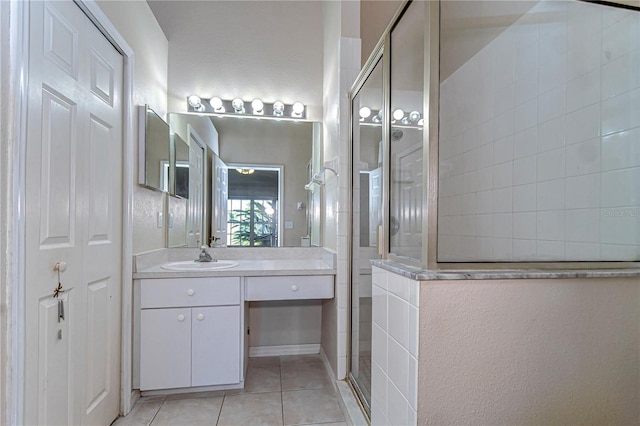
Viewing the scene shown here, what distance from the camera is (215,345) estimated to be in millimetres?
1862

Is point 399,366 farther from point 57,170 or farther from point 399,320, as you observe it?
point 57,170

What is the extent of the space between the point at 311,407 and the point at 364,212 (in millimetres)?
1203

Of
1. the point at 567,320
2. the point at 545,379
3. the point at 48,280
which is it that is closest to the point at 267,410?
the point at 48,280

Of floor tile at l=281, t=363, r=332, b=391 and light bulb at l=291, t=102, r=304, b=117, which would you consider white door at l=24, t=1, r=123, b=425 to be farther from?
light bulb at l=291, t=102, r=304, b=117

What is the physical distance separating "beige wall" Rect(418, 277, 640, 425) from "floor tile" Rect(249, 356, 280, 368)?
1698 millimetres

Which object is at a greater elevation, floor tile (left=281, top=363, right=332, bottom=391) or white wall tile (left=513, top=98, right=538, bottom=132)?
white wall tile (left=513, top=98, right=538, bottom=132)

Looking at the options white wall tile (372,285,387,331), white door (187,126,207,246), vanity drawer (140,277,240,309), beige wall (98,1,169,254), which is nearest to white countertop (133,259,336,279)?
vanity drawer (140,277,240,309)

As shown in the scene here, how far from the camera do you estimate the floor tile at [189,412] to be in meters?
1.68

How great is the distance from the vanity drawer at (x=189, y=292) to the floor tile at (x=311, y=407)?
69 cm

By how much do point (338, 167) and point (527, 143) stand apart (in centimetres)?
105

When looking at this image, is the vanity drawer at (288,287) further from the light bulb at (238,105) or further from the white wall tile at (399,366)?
the light bulb at (238,105)

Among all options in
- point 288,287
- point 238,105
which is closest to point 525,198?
point 288,287

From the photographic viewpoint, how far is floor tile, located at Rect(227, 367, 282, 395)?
1995 mm

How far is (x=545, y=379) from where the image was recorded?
978 mm
